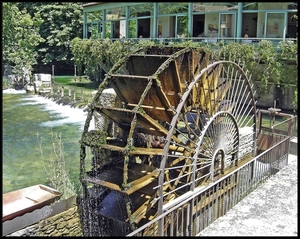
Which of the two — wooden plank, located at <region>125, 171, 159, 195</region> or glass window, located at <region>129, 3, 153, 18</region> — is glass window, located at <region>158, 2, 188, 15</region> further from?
wooden plank, located at <region>125, 171, 159, 195</region>

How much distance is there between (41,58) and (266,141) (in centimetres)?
2624

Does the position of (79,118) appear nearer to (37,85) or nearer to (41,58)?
(37,85)

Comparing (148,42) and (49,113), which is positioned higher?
(148,42)

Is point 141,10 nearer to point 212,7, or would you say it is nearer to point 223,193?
point 212,7

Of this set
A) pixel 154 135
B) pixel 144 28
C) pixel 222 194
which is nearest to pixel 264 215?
pixel 222 194

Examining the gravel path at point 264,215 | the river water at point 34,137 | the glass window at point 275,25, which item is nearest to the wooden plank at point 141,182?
the gravel path at point 264,215

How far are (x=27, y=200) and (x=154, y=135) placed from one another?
2931 mm

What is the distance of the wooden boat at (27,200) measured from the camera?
7.43 meters

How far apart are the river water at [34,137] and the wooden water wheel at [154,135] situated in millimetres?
2489

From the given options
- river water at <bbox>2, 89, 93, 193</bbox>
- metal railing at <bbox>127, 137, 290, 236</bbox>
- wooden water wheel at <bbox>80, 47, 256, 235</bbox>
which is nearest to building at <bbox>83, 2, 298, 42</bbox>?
river water at <bbox>2, 89, 93, 193</bbox>

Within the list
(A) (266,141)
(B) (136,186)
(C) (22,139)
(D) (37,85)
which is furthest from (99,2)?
(B) (136,186)

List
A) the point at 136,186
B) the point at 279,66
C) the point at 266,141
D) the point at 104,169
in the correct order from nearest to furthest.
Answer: the point at 136,186
the point at 104,169
the point at 266,141
the point at 279,66

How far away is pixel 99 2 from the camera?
2498 cm

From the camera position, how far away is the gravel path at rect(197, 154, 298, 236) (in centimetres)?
541
